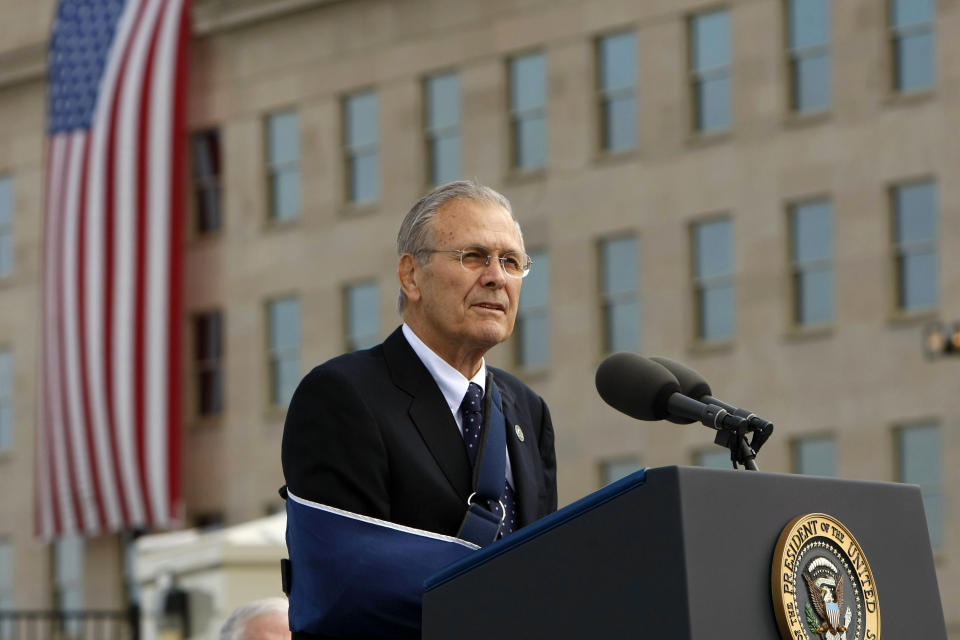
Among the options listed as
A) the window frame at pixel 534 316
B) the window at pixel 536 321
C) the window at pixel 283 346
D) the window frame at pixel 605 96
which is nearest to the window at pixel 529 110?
the window frame at pixel 605 96

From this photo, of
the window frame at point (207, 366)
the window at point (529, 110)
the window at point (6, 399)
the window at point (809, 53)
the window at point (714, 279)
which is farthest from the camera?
the window at point (6, 399)

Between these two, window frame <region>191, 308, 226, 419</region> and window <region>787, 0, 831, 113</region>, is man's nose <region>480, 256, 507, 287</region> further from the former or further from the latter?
window frame <region>191, 308, 226, 419</region>

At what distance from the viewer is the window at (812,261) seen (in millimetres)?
35938

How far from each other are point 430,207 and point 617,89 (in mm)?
34505

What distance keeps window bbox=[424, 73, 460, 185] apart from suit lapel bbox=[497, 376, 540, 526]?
120 feet

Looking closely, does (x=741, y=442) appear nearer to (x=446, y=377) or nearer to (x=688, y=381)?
(x=688, y=381)

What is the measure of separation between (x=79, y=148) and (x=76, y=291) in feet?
8.34

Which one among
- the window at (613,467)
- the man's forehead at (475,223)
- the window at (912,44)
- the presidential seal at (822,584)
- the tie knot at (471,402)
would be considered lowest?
the presidential seal at (822,584)

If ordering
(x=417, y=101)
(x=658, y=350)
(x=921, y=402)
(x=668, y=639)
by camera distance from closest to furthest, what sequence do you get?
1. (x=668, y=639)
2. (x=921, y=402)
3. (x=658, y=350)
4. (x=417, y=101)

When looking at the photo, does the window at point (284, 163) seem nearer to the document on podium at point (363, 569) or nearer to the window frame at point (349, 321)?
the window frame at point (349, 321)

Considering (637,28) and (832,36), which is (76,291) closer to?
(637,28)

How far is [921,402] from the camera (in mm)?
34656

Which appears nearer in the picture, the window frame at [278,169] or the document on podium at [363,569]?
the document on podium at [363,569]

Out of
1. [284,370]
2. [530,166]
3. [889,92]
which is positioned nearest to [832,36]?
[889,92]
